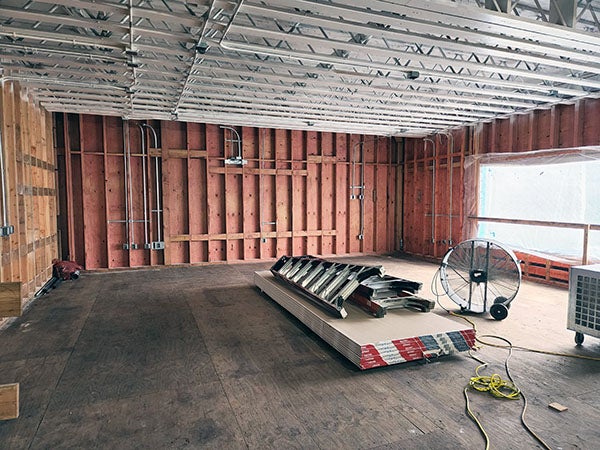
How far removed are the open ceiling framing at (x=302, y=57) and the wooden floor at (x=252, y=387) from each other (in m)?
3.04

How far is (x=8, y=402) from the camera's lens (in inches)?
74.1

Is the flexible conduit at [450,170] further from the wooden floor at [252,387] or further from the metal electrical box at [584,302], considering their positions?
the metal electrical box at [584,302]

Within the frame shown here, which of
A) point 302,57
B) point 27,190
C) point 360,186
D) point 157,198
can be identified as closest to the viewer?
point 302,57

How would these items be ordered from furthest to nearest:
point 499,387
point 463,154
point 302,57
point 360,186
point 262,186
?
point 360,186 → point 262,186 → point 463,154 → point 302,57 → point 499,387

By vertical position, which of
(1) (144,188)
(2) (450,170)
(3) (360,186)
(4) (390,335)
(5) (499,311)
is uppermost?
(2) (450,170)

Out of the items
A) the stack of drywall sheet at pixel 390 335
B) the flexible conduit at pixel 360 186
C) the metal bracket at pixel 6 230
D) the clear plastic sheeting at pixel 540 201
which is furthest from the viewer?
the flexible conduit at pixel 360 186

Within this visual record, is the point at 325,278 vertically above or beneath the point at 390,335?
above

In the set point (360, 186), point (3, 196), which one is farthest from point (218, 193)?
point (3, 196)

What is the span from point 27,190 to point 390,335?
5.45m

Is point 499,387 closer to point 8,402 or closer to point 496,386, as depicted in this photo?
point 496,386

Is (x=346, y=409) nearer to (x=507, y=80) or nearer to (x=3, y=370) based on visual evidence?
(x=3, y=370)

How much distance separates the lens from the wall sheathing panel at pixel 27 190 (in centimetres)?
497

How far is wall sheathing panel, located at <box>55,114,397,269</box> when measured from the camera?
8.10 meters

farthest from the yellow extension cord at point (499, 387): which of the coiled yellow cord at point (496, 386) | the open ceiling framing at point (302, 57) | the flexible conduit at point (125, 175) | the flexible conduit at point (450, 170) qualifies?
the flexible conduit at point (125, 175)
